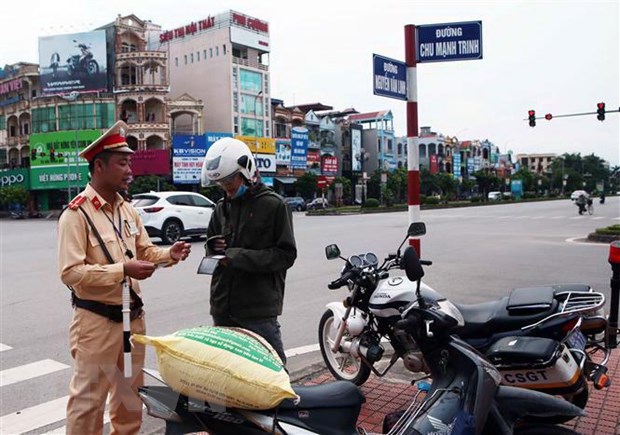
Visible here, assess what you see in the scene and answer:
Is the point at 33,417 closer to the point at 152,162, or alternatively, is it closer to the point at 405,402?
the point at 405,402

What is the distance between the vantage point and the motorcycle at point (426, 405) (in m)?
1.94

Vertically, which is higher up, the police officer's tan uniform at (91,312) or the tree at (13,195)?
the tree at (13,195)

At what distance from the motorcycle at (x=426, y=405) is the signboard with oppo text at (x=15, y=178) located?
1949 inches

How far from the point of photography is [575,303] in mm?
3428

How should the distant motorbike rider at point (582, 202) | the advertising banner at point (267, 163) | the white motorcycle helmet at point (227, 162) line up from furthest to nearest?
the advertising banner at point (267, 163), the distant motorbike rider at point (582, 202), the white motorcycle helmet at point (227, 162)

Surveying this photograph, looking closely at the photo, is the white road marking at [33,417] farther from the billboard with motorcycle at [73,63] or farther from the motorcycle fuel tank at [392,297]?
the billboard with motorcycle at [73,63]

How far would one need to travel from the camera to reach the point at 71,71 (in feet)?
159

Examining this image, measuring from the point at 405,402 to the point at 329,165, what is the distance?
5831cm

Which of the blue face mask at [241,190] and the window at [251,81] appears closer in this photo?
the blue face mask at [241,190]

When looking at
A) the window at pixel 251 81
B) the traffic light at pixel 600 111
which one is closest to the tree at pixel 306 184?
the window at pixel 251 81

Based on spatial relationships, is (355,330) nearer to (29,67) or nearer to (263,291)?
(263,291)

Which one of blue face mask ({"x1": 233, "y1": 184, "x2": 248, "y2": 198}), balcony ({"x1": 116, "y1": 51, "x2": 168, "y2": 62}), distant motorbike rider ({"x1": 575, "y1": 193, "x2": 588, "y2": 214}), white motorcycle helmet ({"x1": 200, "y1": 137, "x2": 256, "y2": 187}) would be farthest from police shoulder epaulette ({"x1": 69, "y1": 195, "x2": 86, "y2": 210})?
balcony ({"x1": 116, "y1": 51, "x2": 168, "y2": 62})

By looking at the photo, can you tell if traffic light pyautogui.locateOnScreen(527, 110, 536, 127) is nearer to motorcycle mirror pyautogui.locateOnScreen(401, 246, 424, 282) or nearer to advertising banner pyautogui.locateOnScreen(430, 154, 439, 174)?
motorcycle mirror pyautogui.locateOnScreen(401, 246, 424, 282)

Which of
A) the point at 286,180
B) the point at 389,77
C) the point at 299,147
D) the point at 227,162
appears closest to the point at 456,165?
the point at 299,147
